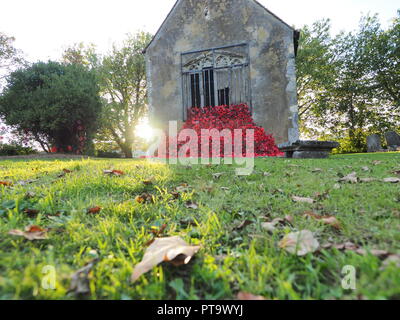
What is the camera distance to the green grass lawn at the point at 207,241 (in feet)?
2.83

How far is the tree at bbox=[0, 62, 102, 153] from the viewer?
33.2 ft

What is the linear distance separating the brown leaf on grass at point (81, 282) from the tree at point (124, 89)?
1959 centimetres

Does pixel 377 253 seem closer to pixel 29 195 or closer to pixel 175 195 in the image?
pixel 175 195

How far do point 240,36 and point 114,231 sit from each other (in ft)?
33.9

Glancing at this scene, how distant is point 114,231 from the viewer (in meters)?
1.37

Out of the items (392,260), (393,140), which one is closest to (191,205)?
(392,260)

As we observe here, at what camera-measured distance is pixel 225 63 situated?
388 inches

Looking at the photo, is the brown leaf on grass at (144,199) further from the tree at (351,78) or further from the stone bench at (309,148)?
the tree at (351,78)

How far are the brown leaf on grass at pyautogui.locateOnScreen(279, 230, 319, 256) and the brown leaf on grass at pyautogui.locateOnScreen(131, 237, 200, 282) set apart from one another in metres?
0.45

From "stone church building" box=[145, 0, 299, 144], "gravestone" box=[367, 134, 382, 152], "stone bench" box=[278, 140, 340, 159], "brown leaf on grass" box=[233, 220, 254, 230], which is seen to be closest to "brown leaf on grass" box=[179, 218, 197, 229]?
"brown leaf on grass" box=[233, 220, 254, 230]

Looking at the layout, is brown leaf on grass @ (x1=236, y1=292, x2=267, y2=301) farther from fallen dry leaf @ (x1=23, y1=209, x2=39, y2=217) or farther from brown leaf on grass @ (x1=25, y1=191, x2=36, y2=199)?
brown leaf on grass @ (x1=25, y1=191, x2=36, y2=199)

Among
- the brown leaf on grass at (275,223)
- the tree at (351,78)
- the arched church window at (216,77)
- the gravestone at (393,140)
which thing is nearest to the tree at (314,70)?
the tree at (351,78)

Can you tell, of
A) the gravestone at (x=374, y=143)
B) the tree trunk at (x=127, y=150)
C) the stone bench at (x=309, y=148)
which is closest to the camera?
the stone bench at (x=309, y=148)
